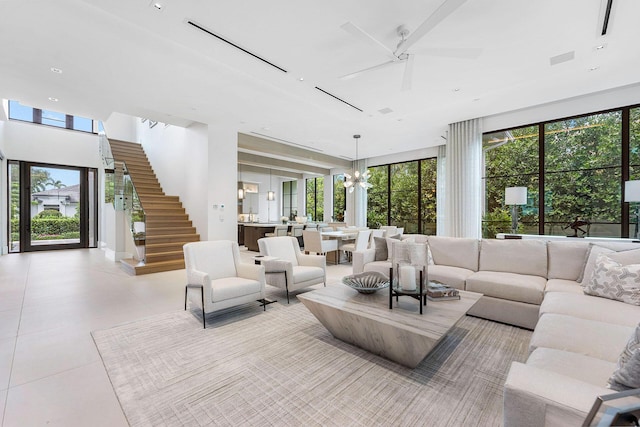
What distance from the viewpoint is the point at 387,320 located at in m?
2.16

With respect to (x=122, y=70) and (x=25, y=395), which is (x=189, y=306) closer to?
(x=25, y=395)

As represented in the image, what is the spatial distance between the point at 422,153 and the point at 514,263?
6803 millimetres

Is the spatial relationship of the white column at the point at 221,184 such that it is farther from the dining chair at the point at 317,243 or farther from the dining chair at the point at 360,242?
the dining chair at the point at 360,242

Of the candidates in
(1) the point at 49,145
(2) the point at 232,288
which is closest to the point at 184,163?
(1) the point at 49,145

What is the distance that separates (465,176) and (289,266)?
529 centimetres

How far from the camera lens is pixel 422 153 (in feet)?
31.8

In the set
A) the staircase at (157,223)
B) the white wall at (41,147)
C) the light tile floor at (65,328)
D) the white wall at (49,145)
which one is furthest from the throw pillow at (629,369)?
the white wall at (49,145)

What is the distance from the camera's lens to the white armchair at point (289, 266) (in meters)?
3.86

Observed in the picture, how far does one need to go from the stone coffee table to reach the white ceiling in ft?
9.91

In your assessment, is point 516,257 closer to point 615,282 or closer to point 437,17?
point 615,282

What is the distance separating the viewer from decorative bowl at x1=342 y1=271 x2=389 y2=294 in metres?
2.76

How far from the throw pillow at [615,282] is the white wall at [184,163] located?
7041 millimetres

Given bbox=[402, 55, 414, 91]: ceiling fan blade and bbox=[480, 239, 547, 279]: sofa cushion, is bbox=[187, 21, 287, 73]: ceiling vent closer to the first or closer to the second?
bbox=[402, 55, 414, 91]: ceiling fan blade

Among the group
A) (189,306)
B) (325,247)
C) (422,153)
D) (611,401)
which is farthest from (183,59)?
(422,153)
